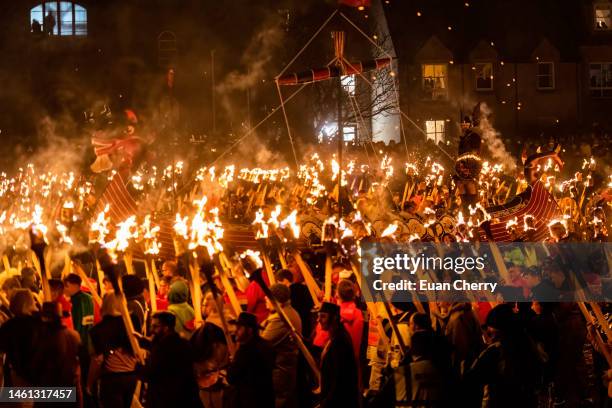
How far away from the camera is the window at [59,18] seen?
51.3 meters

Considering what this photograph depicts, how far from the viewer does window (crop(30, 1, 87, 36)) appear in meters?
51.3

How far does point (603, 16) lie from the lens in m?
50.8

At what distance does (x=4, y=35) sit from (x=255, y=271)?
43.5 meters

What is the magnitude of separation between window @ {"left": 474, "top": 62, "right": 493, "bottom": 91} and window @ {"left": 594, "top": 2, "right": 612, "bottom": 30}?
542 cm

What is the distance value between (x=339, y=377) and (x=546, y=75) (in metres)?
43.7

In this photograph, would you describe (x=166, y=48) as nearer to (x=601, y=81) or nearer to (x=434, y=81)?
(x=434, y=81)

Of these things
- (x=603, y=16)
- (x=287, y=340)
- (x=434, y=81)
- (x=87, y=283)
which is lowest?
(x=287, y=340)

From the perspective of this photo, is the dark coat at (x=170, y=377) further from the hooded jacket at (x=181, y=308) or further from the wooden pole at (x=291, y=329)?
the hooded jacket at (x=181, y=308)

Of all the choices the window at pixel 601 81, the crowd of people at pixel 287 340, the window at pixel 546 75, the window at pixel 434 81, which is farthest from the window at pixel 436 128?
the crowd of people at pixel 287 340

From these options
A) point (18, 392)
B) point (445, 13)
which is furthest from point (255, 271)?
point (445, 13)

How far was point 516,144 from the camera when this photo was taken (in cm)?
4244

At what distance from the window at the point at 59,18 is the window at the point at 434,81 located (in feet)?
52.4

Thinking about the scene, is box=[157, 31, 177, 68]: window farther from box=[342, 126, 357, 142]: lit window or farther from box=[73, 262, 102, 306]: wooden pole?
box=[73, 262, 102, 306]: wooden pole

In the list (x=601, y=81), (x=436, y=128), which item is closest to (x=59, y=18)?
(x=436, y=128)
